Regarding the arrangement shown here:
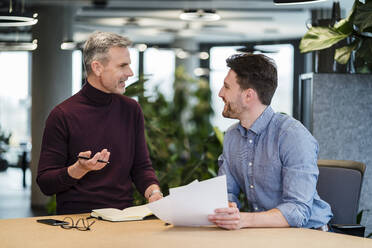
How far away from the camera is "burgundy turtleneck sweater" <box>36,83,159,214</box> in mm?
2824

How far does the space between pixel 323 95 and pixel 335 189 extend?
1187 mm

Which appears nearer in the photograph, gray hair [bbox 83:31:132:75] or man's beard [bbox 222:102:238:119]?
man's beard [bbox 222:102:238:119]

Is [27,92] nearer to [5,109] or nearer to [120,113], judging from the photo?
[5,109]

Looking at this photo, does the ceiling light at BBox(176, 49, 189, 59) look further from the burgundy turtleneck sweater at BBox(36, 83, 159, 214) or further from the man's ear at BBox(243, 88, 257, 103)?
the man's ear at BBox(243, 88, 257, 103)

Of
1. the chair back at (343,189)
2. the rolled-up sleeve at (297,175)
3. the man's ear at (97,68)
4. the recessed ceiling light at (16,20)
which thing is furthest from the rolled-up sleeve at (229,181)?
the recessed ceiling light at (16,20)

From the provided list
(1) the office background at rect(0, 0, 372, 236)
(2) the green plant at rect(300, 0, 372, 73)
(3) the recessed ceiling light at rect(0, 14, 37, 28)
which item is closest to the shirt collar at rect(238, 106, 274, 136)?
(2) the green plant at rect(300, 0, 372, 73)

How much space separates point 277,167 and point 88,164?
32.7 inches

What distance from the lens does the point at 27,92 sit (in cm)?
1307

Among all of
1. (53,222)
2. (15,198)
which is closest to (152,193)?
(53,222)

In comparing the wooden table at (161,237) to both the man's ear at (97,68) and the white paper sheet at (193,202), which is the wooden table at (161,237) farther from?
the man's ear at (97,68)

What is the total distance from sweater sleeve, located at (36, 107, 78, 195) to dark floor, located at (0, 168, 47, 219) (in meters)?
5.33

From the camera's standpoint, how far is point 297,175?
8.13 feet

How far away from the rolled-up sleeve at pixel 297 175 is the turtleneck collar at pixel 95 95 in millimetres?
954

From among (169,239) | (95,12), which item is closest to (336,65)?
(169,239)
